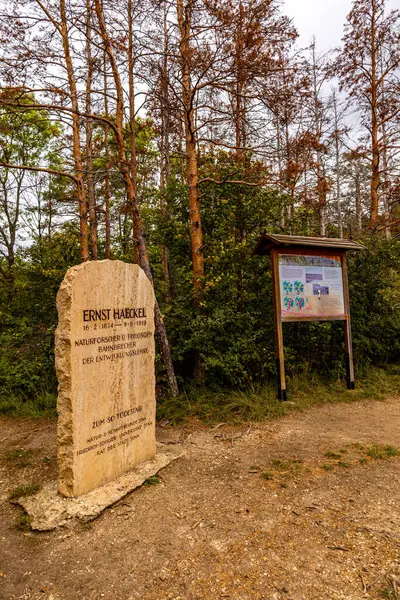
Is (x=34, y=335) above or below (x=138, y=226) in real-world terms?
below

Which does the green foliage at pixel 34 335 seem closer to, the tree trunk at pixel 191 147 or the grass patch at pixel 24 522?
the tree trunk at pixel 191 147

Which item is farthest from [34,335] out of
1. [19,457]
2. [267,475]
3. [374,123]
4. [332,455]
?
[374,123]

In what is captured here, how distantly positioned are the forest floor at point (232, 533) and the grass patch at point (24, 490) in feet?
0.23

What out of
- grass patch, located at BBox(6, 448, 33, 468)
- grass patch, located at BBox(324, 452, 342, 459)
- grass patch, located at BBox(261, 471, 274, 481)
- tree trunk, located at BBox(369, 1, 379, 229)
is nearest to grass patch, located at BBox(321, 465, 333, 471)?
grass patch, located at BBox(324, 452, 342, 459)

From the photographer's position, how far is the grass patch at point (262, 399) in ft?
18.6

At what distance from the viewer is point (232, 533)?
9.13 ft

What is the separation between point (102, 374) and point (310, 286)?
4.50 meters

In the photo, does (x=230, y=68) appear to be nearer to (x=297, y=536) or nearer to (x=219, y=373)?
(x=219, y=373)

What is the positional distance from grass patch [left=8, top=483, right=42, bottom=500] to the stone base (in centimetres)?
9

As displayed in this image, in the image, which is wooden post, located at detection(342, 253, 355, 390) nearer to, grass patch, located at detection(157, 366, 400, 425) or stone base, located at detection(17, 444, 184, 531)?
grass patch, located at detection(157, 366, 400, 425)

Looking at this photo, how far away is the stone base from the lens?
300 centimetres

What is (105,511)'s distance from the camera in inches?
124

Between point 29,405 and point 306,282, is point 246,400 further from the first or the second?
point 29,405

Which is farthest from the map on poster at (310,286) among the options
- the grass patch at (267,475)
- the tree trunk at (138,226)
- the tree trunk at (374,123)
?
the tree trunk at (374,123)
